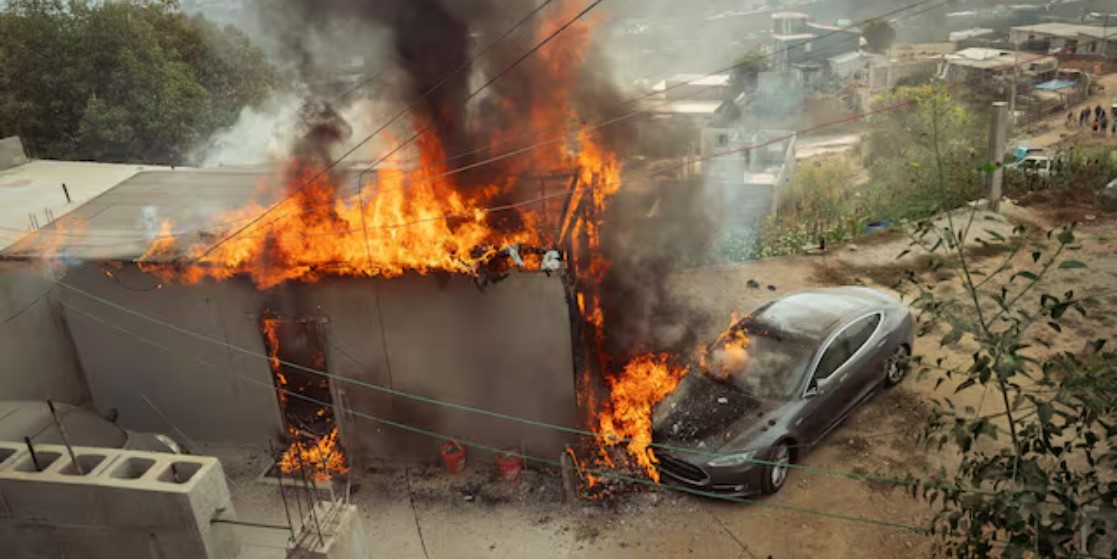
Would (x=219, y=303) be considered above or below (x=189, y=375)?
above

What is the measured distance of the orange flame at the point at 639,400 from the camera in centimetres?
918

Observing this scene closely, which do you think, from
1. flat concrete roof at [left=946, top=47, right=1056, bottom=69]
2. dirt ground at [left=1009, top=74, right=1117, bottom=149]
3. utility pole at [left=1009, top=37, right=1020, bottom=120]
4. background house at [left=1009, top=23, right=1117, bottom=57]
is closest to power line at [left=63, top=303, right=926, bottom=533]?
dirt ground at [left=1009, top=74, right=1117, bottom=149]

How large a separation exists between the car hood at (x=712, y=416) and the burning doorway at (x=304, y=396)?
434 centimetres

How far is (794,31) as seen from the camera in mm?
61719

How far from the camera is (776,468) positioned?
854cm

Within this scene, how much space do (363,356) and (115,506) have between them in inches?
170

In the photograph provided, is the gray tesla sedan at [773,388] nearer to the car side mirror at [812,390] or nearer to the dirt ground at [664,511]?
the car side mirror at [812,390]

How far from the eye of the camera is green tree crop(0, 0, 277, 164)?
23.6m

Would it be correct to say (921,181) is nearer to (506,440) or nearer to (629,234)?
(629,234)

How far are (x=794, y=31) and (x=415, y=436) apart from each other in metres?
60.6

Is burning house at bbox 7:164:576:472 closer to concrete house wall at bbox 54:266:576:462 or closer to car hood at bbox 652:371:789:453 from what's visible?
concrete house wall at bbox 54:266:576:462

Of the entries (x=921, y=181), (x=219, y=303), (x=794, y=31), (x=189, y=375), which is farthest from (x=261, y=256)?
(x=794, y=31)

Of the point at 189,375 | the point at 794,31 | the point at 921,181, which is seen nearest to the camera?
the point at 189,375

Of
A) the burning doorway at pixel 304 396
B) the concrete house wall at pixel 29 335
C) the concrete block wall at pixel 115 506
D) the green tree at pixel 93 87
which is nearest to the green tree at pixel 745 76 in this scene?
the green tree at pixel 93 87
